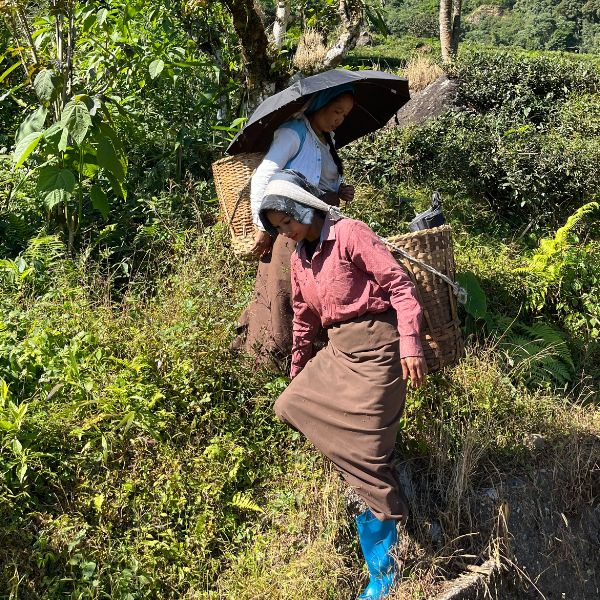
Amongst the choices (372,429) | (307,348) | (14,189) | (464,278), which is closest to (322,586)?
(372,429)

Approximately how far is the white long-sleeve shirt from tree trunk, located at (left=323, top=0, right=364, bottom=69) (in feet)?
6.83

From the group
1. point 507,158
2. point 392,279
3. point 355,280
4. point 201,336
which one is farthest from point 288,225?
point 507,158

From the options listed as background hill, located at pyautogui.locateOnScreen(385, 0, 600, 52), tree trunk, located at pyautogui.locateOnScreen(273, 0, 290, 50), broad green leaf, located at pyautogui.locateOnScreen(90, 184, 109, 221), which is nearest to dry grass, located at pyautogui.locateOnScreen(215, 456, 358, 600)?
broad green leaf, located at pyautogui.locateOnScreen(90, 184, 109, 221)

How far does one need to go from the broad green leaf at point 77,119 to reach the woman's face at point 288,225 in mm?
1573

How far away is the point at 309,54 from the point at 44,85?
2931 millimetres

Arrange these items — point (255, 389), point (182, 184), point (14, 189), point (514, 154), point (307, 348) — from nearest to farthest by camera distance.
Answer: point (307, 348)
point (255, 389)
point (14, 189)
point (182, 184)
point (514, 154)

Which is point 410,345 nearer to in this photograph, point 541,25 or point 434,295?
point 434,295

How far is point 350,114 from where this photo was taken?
464 cm

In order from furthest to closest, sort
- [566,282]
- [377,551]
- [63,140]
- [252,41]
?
1. [566,282]
2. [252,41]
3. [63,140]
4. [377,551]

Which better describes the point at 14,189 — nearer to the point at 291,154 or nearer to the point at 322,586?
the point at 291,154

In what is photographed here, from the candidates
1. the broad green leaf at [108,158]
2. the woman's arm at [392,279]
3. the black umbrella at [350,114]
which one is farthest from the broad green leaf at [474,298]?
the broad green leaf at [108,158]

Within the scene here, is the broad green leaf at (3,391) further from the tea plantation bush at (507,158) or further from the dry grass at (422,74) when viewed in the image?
the dry grass at (422,74)

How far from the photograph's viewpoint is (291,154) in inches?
153

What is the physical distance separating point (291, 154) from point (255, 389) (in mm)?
1255
